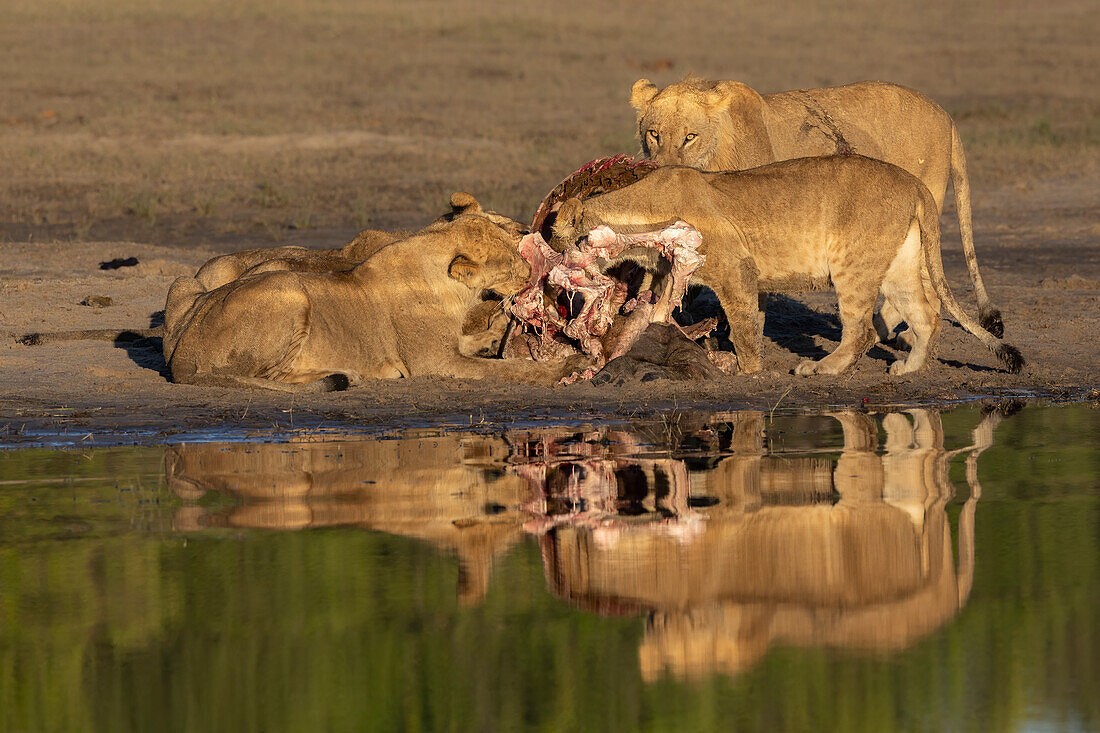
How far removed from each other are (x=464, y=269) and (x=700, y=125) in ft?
7.67

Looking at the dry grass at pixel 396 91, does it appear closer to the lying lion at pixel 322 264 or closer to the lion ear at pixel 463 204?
the lying lion at pixel 322 264

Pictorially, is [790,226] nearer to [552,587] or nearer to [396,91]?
[552,587]

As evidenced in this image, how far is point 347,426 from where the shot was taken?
8.36 meters

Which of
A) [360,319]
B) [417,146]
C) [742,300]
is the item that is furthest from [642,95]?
[417,146]

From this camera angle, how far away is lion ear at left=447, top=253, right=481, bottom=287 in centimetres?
949

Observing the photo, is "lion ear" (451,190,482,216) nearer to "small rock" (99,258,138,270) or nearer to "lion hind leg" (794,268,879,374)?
"lion hind leg" (794,268,879,374)

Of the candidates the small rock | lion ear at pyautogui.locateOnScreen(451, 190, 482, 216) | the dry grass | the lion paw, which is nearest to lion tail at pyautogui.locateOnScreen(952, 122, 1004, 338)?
the lion paw

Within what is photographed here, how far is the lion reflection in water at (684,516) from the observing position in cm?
473

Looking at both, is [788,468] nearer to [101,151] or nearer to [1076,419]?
[1076,419]

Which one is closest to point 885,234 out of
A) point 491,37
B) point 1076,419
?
point 1076,419

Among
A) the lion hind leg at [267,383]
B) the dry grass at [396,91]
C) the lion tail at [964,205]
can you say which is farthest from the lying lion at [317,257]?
the dry grass at [396,91]

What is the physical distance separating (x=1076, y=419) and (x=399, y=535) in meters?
4.35

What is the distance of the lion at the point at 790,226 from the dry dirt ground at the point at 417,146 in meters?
0.49

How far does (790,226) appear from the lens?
9688mm
